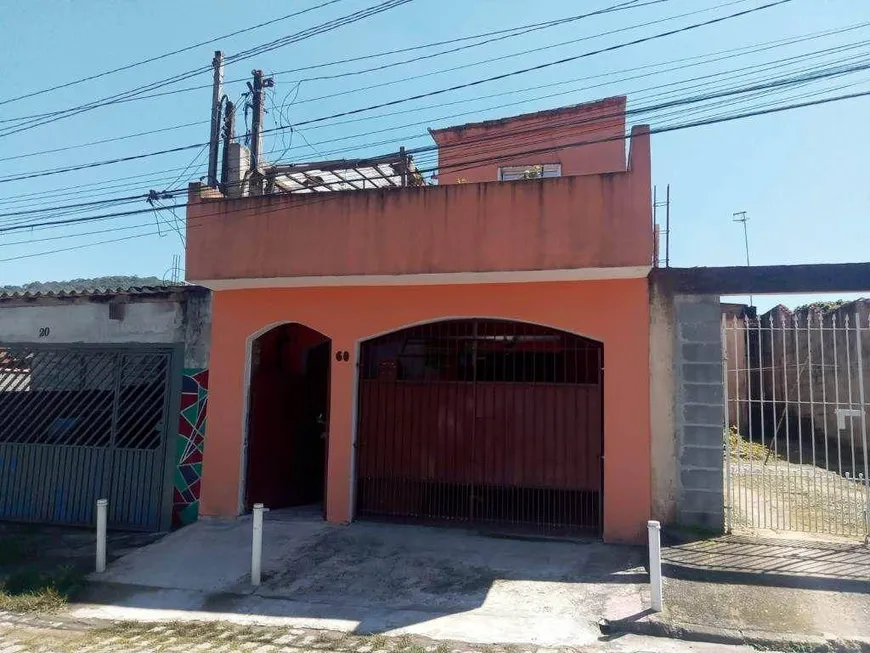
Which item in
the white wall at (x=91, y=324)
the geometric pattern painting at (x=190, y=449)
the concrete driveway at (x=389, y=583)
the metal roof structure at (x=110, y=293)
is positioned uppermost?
the metal roof structure at (x=110, y=293)

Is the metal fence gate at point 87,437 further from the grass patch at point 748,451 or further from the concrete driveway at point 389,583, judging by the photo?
the grass patch at point 748,451

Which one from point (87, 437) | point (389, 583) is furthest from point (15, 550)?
point (389, 583)

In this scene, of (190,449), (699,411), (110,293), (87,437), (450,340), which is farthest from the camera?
(110,293)

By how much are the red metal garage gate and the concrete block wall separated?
87cm

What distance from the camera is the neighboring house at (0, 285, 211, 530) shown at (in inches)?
311

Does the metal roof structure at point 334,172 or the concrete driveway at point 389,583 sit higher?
the metal roof structure at point 334,172

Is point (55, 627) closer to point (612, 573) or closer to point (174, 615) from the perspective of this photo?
point (174, 615)

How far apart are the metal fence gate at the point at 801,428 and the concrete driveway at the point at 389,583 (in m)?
1.97

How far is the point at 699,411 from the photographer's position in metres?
6.62

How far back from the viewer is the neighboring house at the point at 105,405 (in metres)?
7.89

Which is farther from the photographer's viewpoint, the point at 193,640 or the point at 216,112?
the point at 216,112

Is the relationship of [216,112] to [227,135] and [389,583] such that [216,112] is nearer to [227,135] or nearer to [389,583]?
[227,135]

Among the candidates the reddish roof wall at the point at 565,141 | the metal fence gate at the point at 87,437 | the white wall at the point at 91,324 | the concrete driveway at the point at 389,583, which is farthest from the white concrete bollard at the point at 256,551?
the reddish roof wall at the point at 565,141

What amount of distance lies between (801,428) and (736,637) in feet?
18.8
